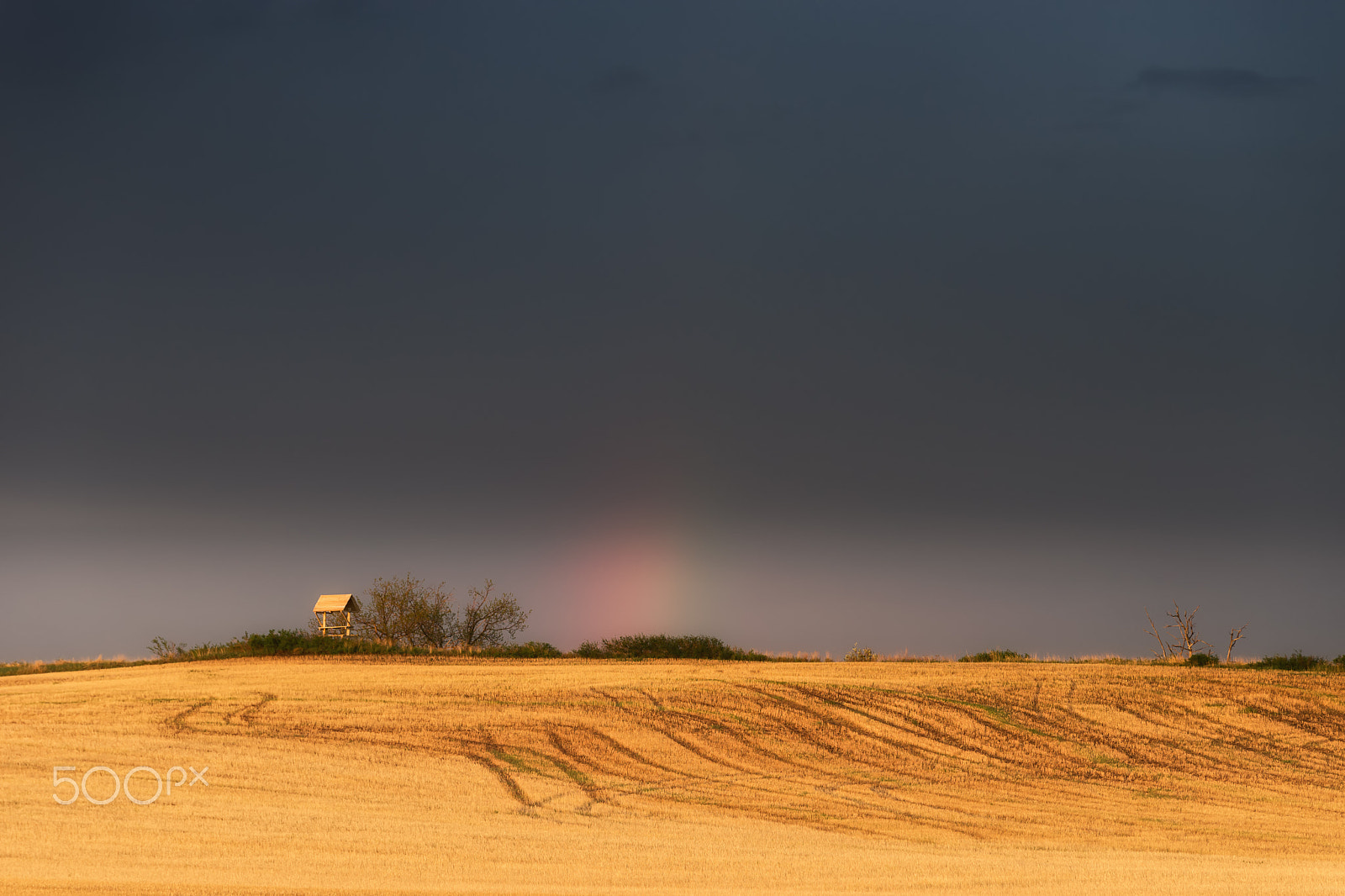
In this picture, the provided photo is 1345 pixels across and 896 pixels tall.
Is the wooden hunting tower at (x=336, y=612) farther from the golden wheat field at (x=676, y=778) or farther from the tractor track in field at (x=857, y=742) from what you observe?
the tractor track in field at (x=857, y=742)

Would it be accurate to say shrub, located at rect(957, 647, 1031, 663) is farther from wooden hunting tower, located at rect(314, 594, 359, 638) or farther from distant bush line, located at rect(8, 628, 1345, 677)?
wooden hunting tower, located at rect(314, 594, 359, 638)

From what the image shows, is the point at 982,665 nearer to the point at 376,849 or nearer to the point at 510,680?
the point at 510,680

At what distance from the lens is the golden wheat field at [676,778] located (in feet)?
38.2

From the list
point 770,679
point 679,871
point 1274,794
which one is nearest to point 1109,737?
point 1274,794

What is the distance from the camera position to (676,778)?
18.3m
